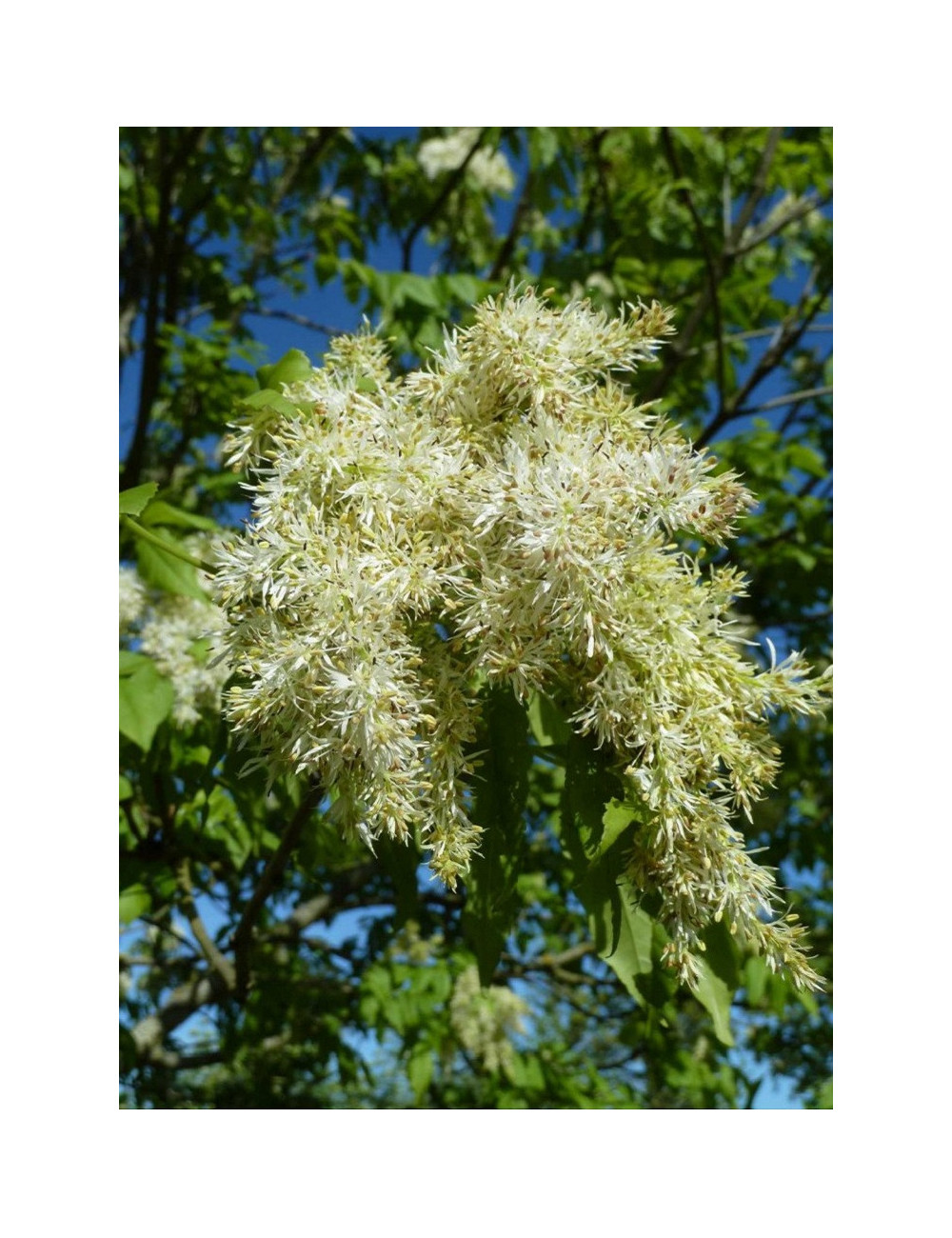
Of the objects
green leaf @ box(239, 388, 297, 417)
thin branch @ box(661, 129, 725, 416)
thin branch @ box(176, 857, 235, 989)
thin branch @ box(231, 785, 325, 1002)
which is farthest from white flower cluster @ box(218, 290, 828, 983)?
thin branch @ box(661, 129, 725, 416)

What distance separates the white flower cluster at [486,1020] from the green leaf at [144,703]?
5.40 feet

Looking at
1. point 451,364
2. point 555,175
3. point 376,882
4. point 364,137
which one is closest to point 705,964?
point 451,364

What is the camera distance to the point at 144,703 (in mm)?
2047

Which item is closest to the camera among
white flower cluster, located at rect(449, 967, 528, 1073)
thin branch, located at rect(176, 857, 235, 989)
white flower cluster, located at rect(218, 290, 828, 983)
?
white flower cluster, located at rect(218, 290, 828, 983)

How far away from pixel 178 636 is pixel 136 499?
3.55ft

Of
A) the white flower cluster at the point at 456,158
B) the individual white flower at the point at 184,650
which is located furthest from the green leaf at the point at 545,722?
the white flower cluster at the point at 456,158

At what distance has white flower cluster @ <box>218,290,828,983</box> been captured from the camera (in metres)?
1.07

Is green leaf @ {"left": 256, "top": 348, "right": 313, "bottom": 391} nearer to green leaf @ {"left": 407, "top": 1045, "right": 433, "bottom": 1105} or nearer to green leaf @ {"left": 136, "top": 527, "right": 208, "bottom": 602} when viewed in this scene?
green leaf @ {"left": 136, "top": 527, "right": 208, "bottom": 602}

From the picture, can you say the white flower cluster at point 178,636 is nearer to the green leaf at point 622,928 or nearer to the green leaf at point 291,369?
the green leaf at point 291,369

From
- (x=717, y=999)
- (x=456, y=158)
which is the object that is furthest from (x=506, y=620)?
(x=456, y=158)

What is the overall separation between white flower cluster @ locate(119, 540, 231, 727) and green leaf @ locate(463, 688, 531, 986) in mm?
953

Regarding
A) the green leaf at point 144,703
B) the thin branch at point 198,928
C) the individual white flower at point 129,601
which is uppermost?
the individual white flower at point 129,601

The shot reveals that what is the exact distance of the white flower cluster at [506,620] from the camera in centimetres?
107

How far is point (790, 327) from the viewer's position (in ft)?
10.7
